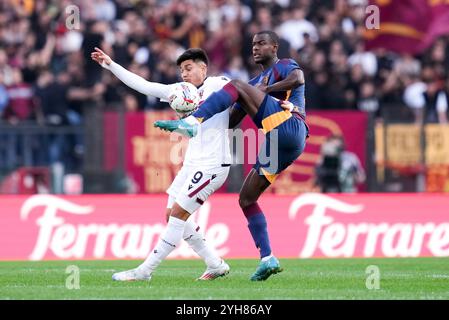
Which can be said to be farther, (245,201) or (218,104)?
(245,201)

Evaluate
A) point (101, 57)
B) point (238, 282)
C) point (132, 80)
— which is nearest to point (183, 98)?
point (132, 80)

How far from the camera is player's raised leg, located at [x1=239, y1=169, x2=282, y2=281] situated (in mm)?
12656

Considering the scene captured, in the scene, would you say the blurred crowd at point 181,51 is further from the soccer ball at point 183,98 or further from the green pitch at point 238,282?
the soccer ball at point 183,98

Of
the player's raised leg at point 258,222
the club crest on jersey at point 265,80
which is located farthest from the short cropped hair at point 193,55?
the player's raised leg at point 258,222

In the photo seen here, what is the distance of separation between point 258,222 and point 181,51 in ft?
38.3

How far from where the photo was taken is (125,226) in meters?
18.3

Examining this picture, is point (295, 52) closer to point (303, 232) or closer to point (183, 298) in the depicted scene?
point (303, 232)

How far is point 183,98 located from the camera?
12172 mm

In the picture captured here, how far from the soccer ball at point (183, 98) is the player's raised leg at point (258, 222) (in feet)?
3.62

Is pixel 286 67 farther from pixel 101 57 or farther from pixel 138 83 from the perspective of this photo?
pixel 101 57

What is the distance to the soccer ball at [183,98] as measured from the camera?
12.2m

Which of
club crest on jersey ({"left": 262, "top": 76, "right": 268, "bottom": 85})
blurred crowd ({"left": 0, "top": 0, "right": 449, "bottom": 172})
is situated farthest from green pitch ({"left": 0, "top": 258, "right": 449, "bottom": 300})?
blurred crowd ({"left": 0, "top": 0, "right": 449, "bottom": 172})
